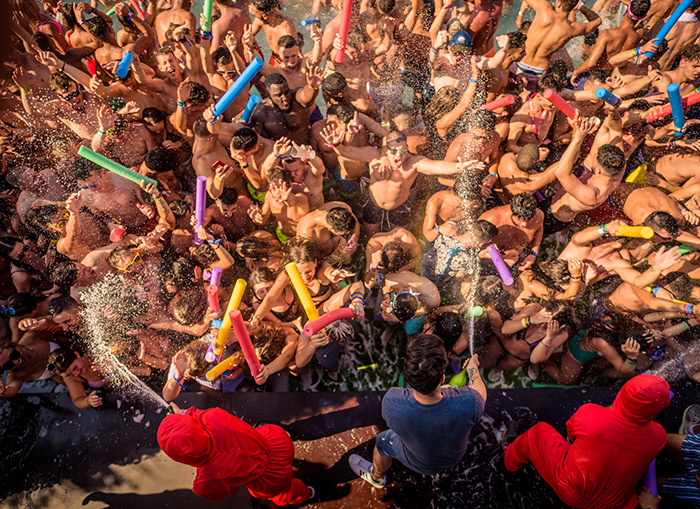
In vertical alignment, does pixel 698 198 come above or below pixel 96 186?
above

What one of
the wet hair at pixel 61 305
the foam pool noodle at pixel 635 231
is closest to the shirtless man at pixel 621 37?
the foam pool noodle at pixel 635 231

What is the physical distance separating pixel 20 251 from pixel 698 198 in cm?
689

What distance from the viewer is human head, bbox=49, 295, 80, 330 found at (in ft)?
10.8

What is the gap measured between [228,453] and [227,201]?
2.26 metres

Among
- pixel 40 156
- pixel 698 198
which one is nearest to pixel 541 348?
pixel 698 198

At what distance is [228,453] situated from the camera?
2.35 metres

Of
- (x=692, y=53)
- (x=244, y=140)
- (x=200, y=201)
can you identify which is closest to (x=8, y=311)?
(x=200, y=201)

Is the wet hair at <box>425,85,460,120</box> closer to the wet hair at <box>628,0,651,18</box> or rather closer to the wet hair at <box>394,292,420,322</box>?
the wet hair at <box>394,292,420,322</box>

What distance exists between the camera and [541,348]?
334cm

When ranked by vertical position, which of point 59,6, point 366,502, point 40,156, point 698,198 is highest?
point 698,198

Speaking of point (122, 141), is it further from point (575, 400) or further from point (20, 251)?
point (575, 400)

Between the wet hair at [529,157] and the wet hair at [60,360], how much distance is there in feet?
15.1

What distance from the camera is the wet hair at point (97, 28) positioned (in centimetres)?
449

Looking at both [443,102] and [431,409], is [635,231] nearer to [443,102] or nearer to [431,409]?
[443,102]
